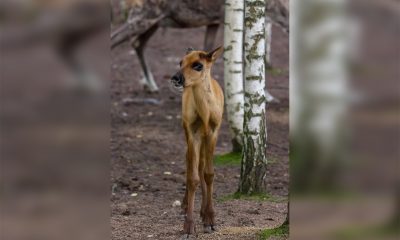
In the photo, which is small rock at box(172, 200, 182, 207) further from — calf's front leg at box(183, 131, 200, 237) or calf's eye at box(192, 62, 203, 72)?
calf's eye at box(192, 62, 203, 72)

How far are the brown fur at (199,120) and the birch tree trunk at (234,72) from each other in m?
3.09

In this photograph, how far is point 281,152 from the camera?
11.0 meters

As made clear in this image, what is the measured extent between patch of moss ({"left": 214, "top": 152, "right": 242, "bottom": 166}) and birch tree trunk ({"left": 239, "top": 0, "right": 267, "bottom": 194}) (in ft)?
7.13

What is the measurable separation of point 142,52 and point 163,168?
211 inches

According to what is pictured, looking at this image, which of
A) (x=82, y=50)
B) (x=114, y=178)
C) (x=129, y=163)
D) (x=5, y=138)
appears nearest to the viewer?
(x=5, y=138)

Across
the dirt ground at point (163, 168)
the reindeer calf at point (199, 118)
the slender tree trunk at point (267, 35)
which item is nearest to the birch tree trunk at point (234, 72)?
the dirt ground at point (163, 168)

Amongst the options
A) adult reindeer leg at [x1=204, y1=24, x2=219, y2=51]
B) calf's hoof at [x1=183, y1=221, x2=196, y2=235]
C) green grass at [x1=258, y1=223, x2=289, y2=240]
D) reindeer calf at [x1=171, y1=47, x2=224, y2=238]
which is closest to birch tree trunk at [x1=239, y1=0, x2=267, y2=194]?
reindeer calf at [x1=171, y1=47, x2=224, y2=238]

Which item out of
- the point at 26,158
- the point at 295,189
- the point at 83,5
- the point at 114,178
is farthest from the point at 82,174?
the point at 114,178

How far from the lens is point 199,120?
6449 millimetres

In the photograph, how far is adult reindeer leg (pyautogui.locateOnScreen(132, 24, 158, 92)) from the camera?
1459 centimetres

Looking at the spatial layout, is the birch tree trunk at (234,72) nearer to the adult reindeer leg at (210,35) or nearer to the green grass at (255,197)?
the green grass at (255,197)

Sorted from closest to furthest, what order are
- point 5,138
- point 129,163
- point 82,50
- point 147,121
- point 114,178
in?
point 5,138 < point 82,50 < point 114,178 < point 129,163 < point 147,121

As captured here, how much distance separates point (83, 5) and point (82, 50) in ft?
0.34

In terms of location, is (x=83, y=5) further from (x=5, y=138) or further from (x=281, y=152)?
(x=281, y=152)
